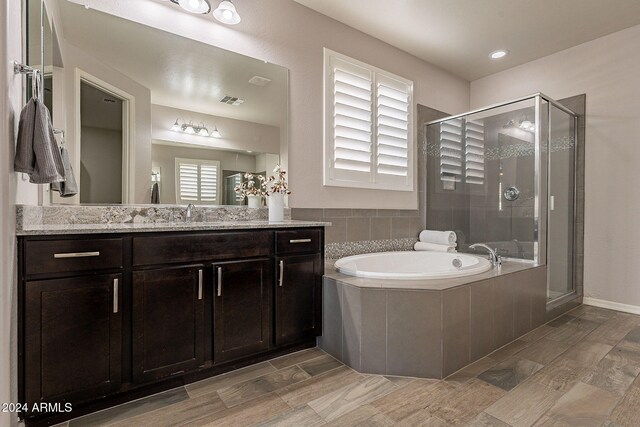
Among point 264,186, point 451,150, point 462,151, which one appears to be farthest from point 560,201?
point 264,186

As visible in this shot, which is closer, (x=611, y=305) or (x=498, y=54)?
(x=611, y=305)

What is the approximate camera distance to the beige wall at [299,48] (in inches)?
90.0

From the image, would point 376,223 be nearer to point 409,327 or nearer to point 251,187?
point 251,187

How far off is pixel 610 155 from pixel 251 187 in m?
3.64

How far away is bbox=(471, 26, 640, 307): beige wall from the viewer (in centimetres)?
316

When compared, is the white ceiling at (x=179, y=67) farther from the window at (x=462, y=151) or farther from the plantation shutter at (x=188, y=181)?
the window at (x=462, y=151)

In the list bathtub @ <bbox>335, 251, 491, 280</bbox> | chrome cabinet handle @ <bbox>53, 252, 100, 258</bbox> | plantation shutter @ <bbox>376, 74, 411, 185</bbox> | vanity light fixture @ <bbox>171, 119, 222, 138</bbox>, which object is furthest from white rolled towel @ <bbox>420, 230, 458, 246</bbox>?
chrome cabinet handle @ <bbox>53, 252, 100, 258</bbox>

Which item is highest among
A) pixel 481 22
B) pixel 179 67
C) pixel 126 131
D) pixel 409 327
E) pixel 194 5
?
pixel 481 22

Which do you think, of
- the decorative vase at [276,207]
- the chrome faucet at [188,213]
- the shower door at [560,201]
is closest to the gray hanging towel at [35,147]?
the chrome faucet at [188,213]

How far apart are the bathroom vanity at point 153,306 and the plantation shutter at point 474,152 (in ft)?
7.64

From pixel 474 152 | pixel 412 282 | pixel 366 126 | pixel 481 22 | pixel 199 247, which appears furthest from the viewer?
pixel 474 152

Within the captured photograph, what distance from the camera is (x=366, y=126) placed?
128 inches

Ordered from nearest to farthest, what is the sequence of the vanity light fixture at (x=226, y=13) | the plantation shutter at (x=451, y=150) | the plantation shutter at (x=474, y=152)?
the vanity light fixture at (x=226, y=13) → the plantation shutter at (x=474, y=152) → the plantation shutter at (x=451, y=150)

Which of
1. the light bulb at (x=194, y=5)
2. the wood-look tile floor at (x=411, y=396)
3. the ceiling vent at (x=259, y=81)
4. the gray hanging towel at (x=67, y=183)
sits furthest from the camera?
the ceiling vent at (x=259, y=81)
